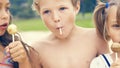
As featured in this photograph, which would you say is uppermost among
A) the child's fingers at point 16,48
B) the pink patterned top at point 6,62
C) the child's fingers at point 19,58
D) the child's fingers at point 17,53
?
the child's fingers at point 16,48

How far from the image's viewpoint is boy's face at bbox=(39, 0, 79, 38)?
6.53 feet

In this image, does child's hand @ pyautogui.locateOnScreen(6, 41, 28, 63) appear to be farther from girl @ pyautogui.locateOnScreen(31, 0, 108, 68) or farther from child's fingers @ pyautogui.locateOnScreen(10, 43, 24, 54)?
girl @ pyautogui.locateOnScreen(31, 0, 108, 68)

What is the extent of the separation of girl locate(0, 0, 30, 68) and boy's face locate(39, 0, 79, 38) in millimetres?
187

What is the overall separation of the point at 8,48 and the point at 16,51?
1.6 inches

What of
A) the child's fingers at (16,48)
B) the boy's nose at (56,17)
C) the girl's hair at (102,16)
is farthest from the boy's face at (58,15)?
the child's fingers at (16,48)

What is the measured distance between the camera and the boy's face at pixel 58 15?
1991mm

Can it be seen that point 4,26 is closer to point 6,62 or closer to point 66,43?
point 6,62

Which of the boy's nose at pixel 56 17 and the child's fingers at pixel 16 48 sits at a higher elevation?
the boy's nose at pixel 56 17

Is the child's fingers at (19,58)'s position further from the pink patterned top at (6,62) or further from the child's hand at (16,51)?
the pink patterned top at (6,62)

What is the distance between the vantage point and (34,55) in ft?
6.78

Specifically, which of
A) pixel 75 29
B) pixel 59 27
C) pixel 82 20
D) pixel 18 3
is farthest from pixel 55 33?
pixel 18 3

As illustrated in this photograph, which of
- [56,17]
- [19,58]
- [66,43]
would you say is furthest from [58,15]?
[19,58]

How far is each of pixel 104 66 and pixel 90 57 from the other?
151 millimetres

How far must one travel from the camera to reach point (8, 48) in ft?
5.79
